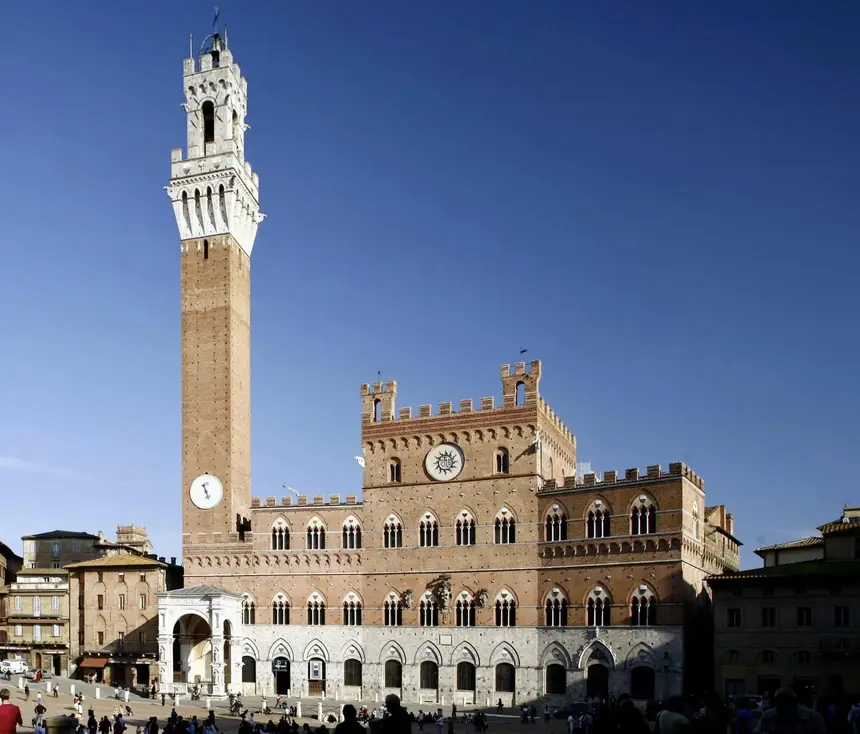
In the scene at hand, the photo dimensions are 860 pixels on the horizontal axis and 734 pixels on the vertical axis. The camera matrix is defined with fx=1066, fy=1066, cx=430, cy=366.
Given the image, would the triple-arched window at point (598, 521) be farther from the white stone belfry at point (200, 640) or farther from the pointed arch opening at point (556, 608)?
the white stone belfry at point (200, 640)

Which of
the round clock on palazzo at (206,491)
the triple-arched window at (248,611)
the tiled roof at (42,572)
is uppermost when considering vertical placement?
the round clock on palazzo at (206,491)

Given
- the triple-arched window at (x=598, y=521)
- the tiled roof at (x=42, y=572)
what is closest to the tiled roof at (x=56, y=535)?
the tiled roof at (x=42, y=572)

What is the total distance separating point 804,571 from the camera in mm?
50906

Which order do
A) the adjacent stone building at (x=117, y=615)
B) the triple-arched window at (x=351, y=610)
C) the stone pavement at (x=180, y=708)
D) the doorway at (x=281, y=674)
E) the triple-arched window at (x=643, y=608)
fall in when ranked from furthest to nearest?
the adjacent stone building at (x=117, y=615)
the doorway at (x=281, y=674)
the triple-arched window at (x=351, y=610)
the triple-arched window at (x=643, y=608)
the stone pavement at (x=180, y=708)

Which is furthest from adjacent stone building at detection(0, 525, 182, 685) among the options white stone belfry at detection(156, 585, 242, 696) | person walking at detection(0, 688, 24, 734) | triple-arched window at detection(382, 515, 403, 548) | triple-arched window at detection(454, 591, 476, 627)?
person walking at detection(0, 688, 24, 734)

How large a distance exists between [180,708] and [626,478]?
26.4 metres

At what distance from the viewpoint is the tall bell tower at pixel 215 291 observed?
66.1m

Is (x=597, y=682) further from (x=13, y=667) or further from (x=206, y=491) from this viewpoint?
(x=13, y=667)

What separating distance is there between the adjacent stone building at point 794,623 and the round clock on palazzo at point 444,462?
52.0ft

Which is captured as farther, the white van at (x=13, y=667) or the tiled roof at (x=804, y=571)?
the white van at (x=13, y=667)

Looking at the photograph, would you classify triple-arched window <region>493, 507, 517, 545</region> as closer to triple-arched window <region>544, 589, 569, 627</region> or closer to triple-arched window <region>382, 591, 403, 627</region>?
triple-arched window <region>544, 589, 569, 627</region>

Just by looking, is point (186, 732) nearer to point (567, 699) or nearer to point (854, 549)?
point (567, 699)

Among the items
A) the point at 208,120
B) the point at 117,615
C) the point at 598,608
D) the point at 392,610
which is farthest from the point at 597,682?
the point at 208,120

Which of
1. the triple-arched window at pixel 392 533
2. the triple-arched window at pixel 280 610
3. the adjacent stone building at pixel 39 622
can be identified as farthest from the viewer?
the adjacent stone building at pixel 39 622
